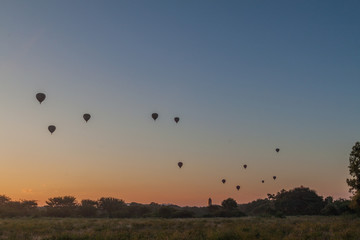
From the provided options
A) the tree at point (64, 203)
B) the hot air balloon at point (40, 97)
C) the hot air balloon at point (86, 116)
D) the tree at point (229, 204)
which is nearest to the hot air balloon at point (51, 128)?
the hot air balloon at point (86, 116)

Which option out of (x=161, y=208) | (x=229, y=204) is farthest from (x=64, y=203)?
(x=229, y=204)

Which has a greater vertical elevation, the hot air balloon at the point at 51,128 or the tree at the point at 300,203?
the hot air balloon at the point at 51,128

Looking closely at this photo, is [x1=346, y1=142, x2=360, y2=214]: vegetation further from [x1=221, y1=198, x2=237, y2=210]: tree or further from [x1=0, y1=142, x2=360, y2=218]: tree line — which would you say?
[x1=221, y1=198, x2=237, y2=210]: tree

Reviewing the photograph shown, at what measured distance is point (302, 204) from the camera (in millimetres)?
76312

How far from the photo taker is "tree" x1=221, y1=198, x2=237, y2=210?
8538 cm

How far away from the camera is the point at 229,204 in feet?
282

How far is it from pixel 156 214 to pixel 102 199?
2513 cm

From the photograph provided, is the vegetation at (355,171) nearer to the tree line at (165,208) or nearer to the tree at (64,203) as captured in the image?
the tree line at (165,208)

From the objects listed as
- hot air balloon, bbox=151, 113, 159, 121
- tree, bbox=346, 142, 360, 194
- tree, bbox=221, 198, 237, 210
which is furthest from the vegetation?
tree, bbox=221, 198, 237, 210

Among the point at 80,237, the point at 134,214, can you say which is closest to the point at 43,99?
the point at 80,237

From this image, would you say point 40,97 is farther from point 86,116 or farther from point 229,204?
point 229,204

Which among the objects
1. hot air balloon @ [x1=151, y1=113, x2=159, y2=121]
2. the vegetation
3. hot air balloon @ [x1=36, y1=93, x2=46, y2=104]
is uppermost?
hot air balloon @ [x1=151, y1=113, x2=159, y2=121]

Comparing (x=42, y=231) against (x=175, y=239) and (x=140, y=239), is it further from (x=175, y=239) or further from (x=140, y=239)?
(x=175, y=239)

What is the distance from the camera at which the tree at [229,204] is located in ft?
280
